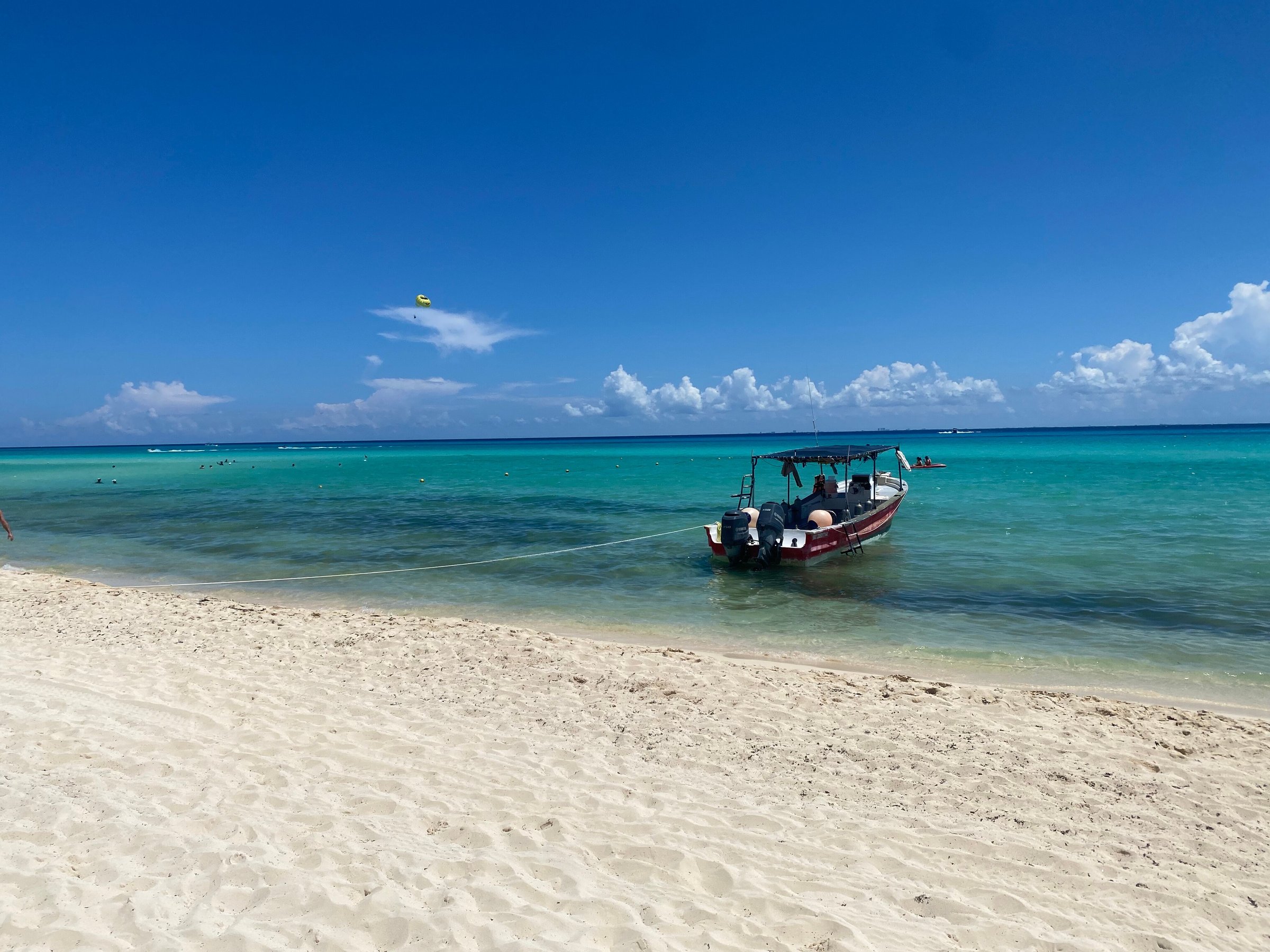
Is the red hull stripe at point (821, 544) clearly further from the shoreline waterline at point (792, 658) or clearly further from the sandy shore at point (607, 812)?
the sandy shore at point (607, 812)

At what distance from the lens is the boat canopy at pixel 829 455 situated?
A: 18578 millimetres

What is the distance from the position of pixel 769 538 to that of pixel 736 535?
2.63 feet

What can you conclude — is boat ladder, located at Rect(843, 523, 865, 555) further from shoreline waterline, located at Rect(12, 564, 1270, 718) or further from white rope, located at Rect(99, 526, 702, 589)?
shoreline waterline, located at Rect(12, 564, 1270, 718)

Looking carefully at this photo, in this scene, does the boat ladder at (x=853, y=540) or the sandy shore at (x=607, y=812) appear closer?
the sandy shore at (x=607, y=812)

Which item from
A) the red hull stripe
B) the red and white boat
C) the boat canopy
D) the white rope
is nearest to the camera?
the white rope

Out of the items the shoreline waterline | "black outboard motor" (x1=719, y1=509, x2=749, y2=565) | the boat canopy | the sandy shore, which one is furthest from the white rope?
the sandy shore

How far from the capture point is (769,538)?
16.1 meters

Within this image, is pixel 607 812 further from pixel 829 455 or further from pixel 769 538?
pixel 829 455

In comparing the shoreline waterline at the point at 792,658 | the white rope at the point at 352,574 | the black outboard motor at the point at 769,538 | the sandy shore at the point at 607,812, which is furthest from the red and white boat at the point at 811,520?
the sandy shore at the point at 607,812

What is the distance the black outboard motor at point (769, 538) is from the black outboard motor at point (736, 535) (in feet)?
1.00

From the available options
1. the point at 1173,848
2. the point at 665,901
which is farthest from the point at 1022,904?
the point at 665,901

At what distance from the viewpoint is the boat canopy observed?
18.6 meters

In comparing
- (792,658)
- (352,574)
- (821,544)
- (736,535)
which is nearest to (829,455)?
(821,544)

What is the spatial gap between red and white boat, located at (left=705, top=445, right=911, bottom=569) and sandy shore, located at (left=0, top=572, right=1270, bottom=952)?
762 centimetres
